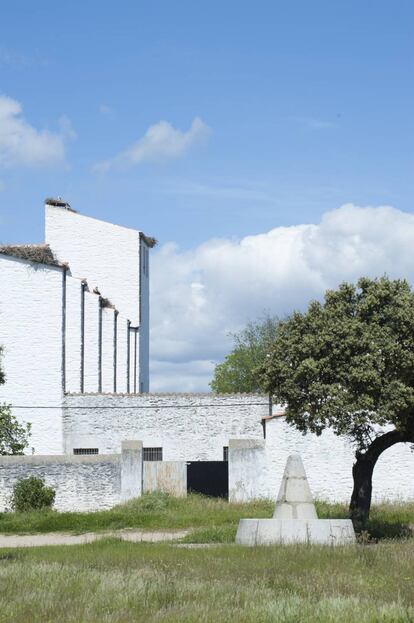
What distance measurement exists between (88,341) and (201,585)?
109 feet

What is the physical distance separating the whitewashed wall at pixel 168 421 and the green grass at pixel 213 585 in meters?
18.2

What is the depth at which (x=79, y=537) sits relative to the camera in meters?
30.7

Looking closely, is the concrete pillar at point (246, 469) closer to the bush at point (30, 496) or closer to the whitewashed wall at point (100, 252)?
the bush at point (30, 496)

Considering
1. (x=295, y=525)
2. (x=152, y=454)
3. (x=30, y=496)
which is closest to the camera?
(x=295, y=525)

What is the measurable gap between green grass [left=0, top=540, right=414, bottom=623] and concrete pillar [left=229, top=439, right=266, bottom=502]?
14152 millimetres

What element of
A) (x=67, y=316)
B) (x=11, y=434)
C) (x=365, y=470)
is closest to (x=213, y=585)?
(x=365, y=470)

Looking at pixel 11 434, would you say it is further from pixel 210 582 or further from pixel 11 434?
pixel 210 582

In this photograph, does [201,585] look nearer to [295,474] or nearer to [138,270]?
[295,474]

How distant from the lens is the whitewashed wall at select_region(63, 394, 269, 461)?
138ft

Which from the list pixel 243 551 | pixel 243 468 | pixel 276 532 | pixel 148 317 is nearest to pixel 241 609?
pixel 243 551

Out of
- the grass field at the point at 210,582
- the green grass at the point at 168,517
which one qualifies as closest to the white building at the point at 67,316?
the green grass at the point at 168,517

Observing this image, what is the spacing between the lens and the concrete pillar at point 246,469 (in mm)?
38062

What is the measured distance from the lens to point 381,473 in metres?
37.9

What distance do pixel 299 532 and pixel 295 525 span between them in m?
0.20
